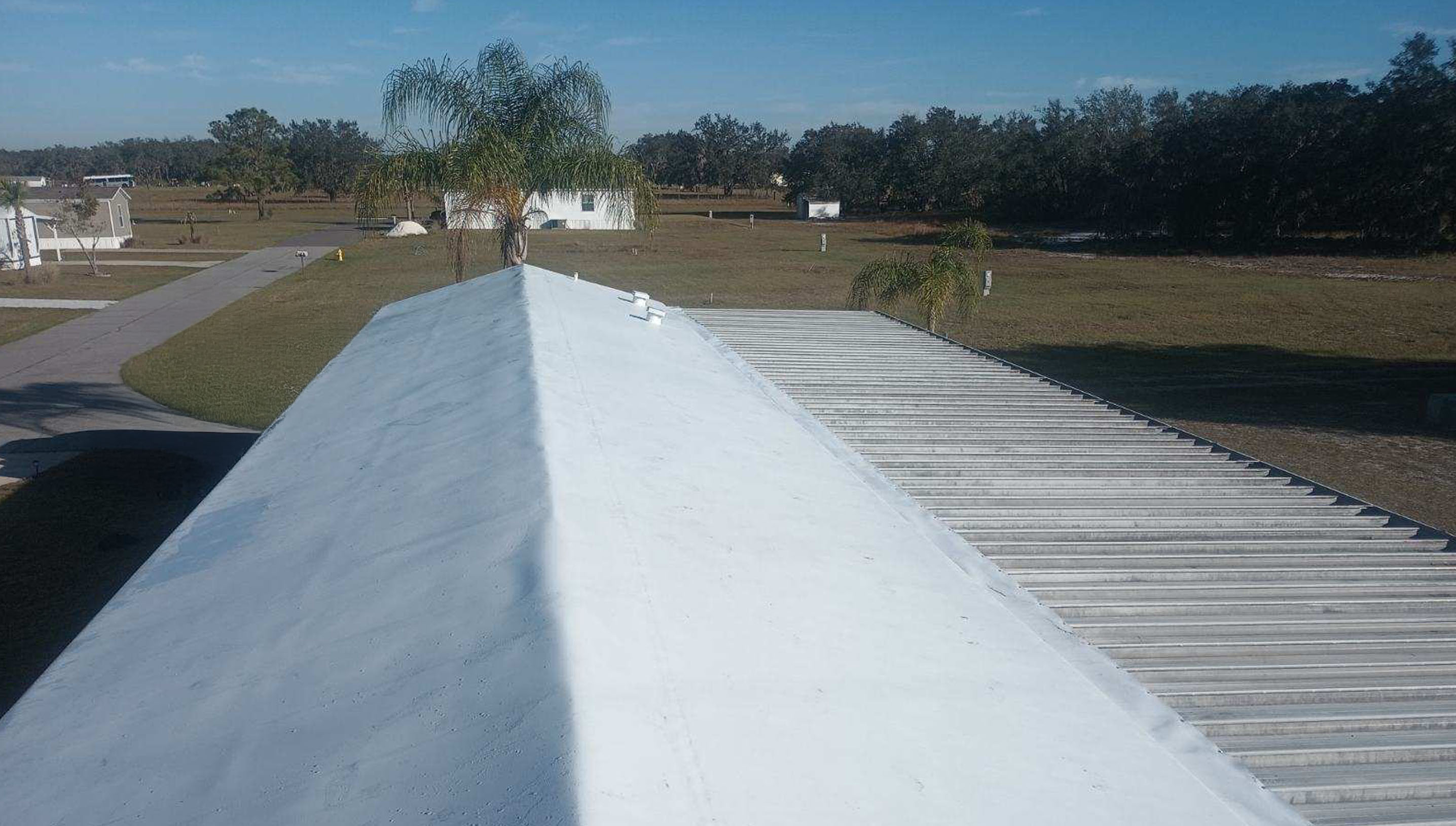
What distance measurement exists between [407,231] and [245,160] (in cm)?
2772

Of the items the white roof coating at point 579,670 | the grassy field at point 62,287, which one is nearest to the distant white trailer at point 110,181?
the grassy field at point 62,287

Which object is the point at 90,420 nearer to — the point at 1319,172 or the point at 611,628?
the point at 611,628

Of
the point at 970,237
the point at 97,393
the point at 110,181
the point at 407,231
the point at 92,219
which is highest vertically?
the point at 110,181

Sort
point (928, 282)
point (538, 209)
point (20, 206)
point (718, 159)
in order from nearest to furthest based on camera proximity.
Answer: point (928, 282) < point (538, 209) < point (20, 206) < point (718, 159)

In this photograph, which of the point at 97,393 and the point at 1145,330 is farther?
the point at 1145,330

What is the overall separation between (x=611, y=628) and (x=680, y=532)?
1118 mm

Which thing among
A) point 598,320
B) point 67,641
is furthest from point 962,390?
point 67,641

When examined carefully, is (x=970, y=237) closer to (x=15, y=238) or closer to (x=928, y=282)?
(x=928, y=282)

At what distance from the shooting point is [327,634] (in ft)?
12.4

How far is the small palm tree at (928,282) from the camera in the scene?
1714 centimetres

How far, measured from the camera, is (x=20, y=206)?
1382 inches

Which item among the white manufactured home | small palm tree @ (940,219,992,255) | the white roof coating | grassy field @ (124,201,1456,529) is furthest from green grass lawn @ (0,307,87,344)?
the white roof coating

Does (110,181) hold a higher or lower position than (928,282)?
higher

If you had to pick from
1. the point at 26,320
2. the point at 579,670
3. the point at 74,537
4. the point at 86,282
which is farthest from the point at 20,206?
the point at 579,670
